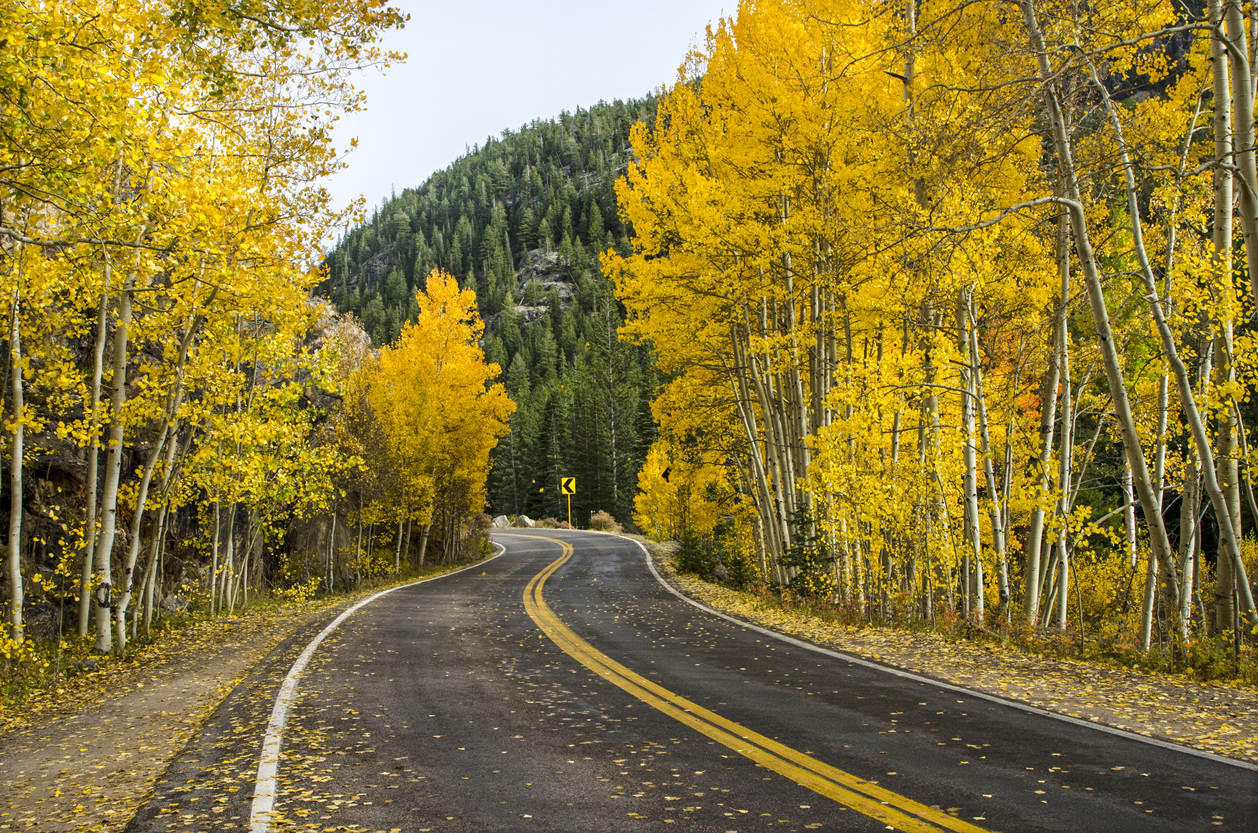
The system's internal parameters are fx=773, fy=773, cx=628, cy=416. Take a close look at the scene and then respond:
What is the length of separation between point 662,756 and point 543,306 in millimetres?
153581

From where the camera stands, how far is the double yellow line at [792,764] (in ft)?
12.5

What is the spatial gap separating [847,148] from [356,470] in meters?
16.5

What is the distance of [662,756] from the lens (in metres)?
4.99

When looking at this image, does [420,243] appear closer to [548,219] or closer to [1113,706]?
[548,219]

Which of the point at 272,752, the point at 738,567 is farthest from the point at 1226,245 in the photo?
the point at 738,567

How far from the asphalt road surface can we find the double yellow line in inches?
0.7

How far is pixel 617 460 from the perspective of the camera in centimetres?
7425

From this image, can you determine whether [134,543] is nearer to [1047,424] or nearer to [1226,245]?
[1047,424]

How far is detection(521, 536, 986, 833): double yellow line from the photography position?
150 inches

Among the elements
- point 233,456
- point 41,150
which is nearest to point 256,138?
point 233,456

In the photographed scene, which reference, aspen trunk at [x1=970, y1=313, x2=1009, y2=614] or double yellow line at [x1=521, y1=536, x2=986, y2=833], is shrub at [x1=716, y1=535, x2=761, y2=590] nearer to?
aspen trunk at [x1=970, y1=313, x2=1009, y2=614]

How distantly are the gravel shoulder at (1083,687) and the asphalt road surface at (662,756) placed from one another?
468 millimetres

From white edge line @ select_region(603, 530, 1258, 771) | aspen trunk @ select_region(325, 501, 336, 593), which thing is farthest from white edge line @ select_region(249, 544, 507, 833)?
aspen trunk @ select_region(325, 501, 336, 593)

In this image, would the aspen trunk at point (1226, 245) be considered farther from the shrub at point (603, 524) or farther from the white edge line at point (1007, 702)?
the shrub at point (603, 524)
